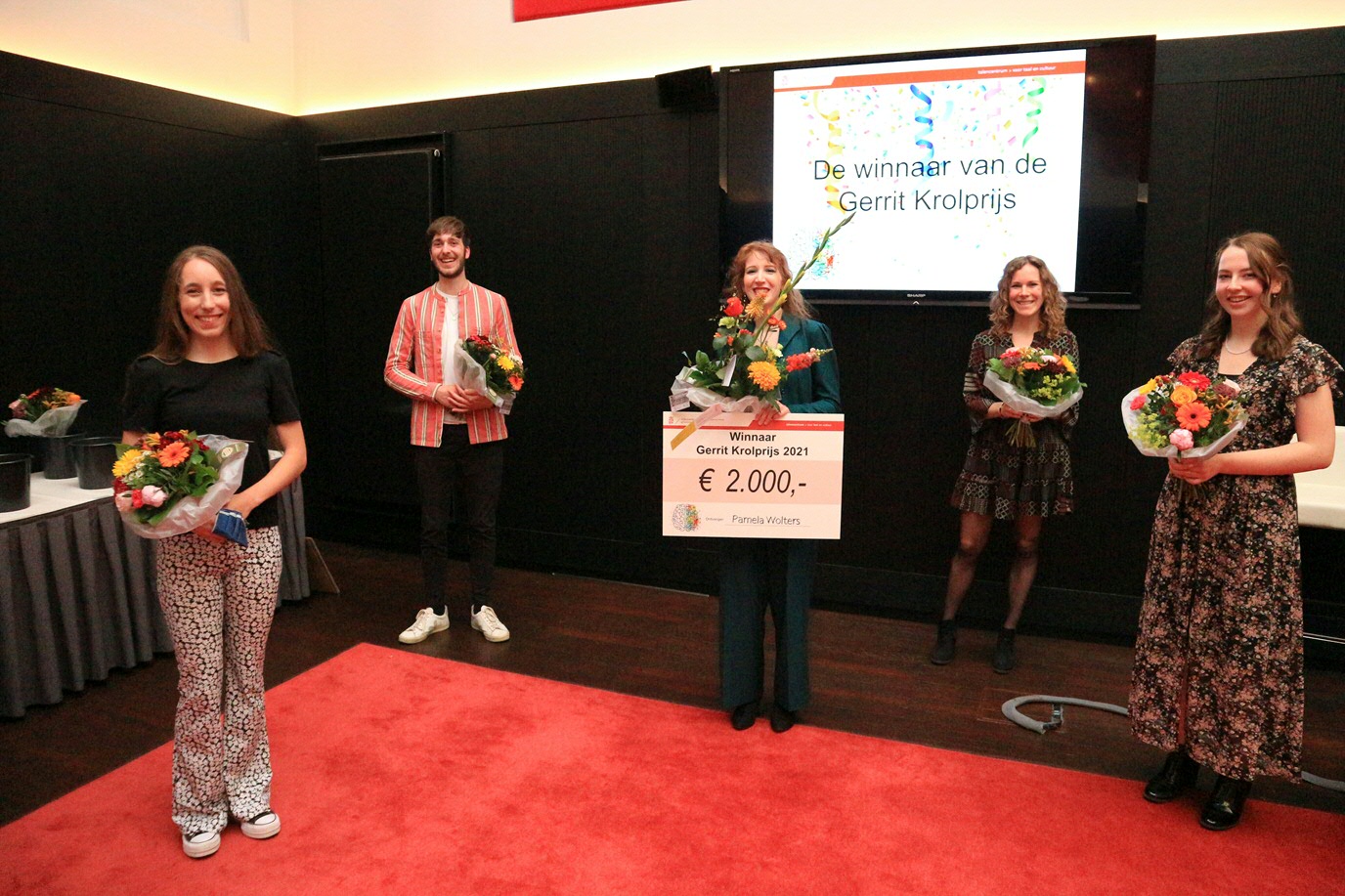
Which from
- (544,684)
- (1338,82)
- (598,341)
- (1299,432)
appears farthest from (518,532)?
(1338,82)

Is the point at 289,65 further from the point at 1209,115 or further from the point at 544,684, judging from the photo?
the point at 1209,115

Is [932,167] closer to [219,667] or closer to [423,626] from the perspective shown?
[423,626]

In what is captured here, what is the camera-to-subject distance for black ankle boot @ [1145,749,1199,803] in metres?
2.90

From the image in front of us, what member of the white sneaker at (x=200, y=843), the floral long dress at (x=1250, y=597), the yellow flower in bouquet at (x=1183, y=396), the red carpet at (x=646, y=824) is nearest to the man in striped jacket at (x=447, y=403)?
the red carpet at (x=646, y=824)

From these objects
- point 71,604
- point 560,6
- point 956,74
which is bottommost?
point 71,604

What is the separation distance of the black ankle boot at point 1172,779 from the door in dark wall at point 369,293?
13.5 feet

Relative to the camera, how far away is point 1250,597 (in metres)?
2.64

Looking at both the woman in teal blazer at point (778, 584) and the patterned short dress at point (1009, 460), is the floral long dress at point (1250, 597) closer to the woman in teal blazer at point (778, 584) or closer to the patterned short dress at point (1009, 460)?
the patterned short dress at point (1009, 460)

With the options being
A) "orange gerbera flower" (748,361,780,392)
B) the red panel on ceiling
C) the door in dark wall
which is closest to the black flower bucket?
the door in dark wall

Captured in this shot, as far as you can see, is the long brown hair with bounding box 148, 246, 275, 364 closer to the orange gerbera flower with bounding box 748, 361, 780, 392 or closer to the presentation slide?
the orange gerbera flower with bounding box 748, 361, 780, 392

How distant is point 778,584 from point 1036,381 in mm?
1275

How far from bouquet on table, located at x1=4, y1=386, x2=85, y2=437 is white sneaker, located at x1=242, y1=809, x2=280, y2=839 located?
2.31 m

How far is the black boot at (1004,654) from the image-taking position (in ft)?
13.0

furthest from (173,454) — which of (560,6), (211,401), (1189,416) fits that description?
(560,6)
